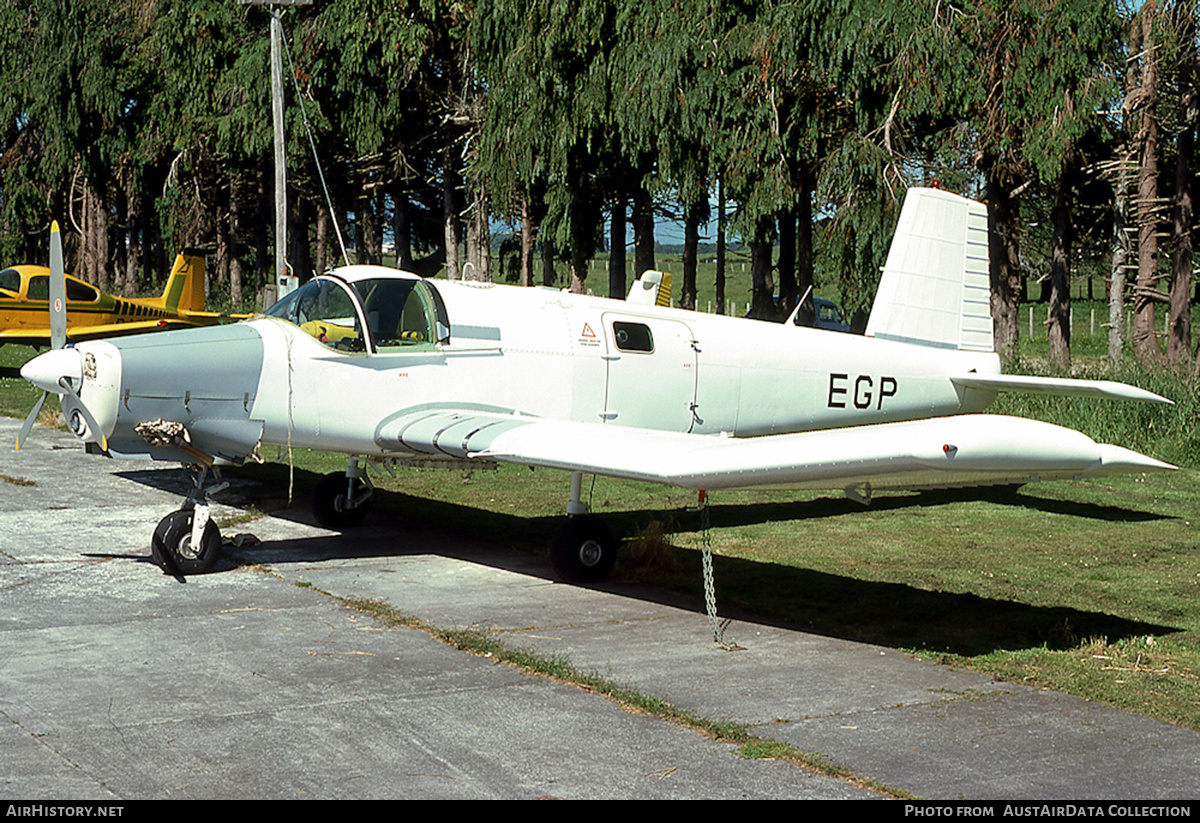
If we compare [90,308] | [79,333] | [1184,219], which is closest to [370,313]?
[79,333]

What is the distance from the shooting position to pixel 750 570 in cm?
1002

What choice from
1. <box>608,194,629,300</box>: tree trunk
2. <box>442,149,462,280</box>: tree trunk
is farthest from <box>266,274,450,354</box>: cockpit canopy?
<box>442,149,462,280</box>: tree trunk

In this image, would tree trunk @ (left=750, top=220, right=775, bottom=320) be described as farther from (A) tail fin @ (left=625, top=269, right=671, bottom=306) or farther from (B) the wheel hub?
(B) the wheel hub

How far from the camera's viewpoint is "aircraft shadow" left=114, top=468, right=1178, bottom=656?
8.05 metres

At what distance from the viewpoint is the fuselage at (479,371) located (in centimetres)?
933

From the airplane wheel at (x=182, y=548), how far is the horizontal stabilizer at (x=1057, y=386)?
696cm

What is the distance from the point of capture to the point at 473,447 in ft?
29.7

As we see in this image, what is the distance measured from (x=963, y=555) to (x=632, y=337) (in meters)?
3.53

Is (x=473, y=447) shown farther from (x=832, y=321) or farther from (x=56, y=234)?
(x=832, y=321)

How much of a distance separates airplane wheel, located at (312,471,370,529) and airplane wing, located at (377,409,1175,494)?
282 cm

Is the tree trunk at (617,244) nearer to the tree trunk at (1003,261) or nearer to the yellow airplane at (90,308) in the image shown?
the tree trunk at (1003,261)

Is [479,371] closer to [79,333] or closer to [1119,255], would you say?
[79,333]

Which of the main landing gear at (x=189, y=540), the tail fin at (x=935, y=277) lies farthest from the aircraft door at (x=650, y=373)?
the main landing gear at (x=189, y=540)

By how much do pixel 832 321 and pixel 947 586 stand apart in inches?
1210
